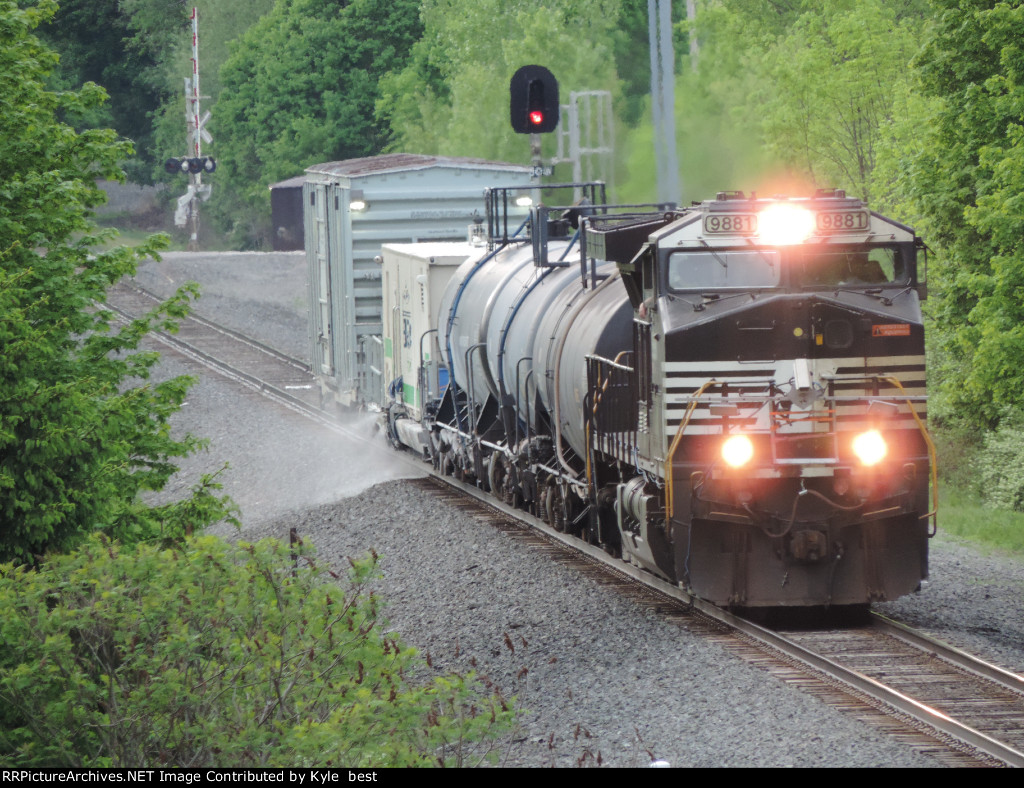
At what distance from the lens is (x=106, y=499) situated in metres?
12.5

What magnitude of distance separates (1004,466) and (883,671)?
11.6 meters

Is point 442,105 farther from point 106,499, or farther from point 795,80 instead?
point 106,499

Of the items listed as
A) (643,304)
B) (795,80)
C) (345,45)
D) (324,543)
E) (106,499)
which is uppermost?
(345,45)

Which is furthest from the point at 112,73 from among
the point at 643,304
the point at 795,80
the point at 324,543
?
the point at 643,304

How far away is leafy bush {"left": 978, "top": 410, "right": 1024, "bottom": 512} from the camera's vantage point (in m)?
21.1

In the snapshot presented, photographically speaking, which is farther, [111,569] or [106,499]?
[106,499]

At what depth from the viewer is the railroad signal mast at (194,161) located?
61.9m

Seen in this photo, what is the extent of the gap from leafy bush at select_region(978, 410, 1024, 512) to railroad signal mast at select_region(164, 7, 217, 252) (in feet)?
147

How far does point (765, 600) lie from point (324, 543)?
23.8 feet

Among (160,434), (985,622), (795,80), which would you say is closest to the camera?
(985,622)

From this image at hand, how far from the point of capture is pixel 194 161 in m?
62.7

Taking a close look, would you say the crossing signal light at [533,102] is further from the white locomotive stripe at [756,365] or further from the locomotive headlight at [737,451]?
the locomotive headlight at [737,451]

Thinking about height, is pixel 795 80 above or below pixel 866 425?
above

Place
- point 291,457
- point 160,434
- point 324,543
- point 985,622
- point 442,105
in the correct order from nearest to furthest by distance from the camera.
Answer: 1. point 985,622
2. point 160,434
3. point 324,543
4. point 291,457
5. point 442,105
